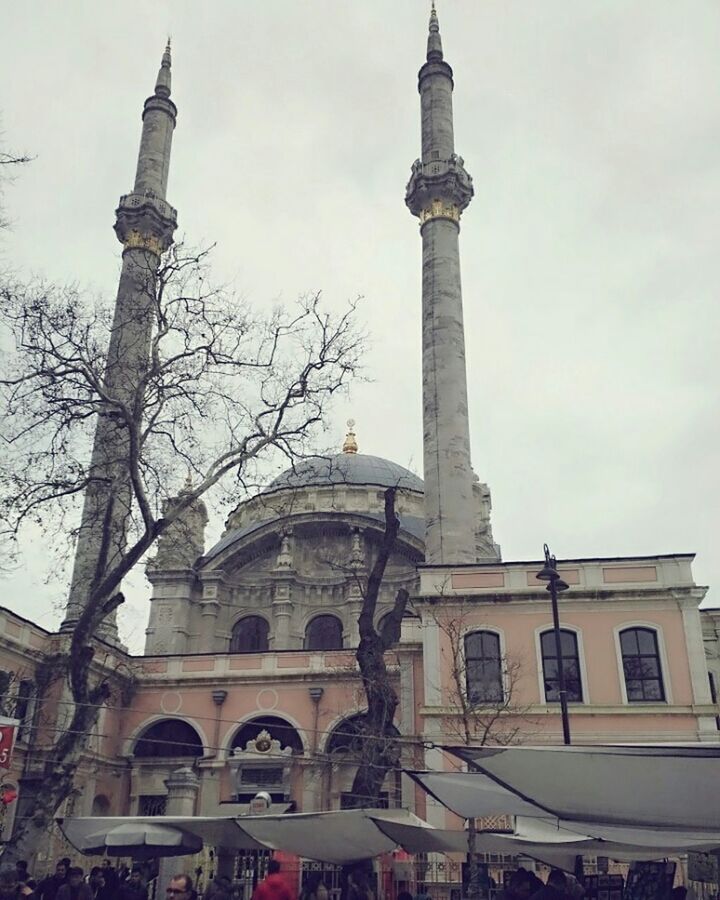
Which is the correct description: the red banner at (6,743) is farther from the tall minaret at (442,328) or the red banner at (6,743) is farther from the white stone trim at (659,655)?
the tall minaret at (442,328)

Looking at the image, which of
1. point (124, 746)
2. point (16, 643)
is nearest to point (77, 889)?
point (16, 643)

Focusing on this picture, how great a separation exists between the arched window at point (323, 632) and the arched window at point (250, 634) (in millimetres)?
1645

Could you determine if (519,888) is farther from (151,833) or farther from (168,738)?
(168,738)

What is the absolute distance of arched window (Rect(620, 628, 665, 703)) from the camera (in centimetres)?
2248

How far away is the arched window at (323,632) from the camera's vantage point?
110ft

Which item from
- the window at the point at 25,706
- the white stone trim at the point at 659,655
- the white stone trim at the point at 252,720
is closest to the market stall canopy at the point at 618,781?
the white stone trim at the point at 659,655

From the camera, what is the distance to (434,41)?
36.9 metres

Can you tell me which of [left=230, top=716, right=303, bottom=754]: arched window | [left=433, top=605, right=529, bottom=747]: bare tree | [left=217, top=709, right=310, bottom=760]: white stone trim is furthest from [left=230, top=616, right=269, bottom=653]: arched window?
[left=433, top=605, right=529, bottom=747]: bare tree

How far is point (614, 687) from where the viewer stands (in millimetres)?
22547

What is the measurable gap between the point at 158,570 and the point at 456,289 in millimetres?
15237

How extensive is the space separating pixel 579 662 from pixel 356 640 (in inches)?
443

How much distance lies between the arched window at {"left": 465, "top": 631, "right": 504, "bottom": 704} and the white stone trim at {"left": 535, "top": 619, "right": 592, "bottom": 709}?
3.20 feet

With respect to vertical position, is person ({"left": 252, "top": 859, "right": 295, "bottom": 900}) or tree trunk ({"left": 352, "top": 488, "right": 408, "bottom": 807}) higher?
tree trunk ({"left": 352, "top": 488, "right": 408, "bottom": 807})

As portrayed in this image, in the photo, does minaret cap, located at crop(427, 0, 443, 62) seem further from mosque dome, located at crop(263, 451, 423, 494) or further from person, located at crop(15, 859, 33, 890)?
person, located at crop(15, 859, 33, 890)
